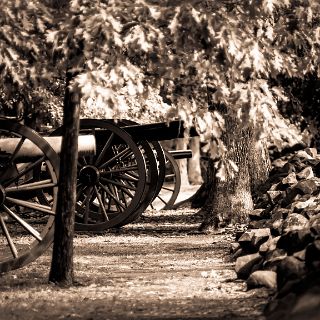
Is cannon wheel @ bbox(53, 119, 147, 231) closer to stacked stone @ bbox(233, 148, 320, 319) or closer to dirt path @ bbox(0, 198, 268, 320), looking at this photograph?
dirt path @ bbox(0, 198, 268, 320)

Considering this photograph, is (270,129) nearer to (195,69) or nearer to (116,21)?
(195,69)

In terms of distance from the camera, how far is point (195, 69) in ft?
25.1

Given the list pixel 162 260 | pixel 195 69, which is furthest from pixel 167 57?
pixel 162 260

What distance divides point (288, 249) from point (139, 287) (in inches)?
52.2

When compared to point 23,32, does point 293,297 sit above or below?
below

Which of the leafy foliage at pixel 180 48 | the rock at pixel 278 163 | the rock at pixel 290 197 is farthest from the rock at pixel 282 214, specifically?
the rock at pixel 278 163

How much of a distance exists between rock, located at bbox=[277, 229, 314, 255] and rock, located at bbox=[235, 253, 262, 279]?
0.40 m

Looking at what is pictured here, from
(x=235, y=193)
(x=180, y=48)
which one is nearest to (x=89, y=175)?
(x=235, y=193)

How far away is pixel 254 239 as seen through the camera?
30.5 ft

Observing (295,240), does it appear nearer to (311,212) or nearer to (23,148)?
(311,212)

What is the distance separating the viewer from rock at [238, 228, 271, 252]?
30.2 feet

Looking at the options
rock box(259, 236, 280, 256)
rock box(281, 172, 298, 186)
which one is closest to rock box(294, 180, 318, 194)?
rock box(281, 172, 298, 186)

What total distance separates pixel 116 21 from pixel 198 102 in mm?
1106

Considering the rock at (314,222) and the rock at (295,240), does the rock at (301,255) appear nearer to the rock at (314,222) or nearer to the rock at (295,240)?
the rock at (295,240)
